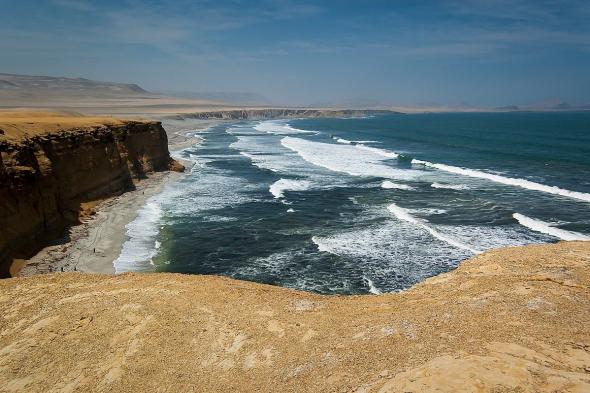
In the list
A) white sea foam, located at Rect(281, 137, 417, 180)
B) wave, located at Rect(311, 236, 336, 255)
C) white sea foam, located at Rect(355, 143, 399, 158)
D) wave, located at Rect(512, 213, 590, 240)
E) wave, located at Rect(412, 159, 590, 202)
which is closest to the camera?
wave, located at Rect(311, 236, 336, 255)

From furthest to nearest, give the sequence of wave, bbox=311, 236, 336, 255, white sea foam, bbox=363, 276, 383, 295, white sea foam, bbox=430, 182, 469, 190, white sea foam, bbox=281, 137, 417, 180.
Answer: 1. white sea foam, bbox=281, 137, 417, 180
2. white sea foam, bbox=430, 182, 469, 190
3. wave, bbox=311, 236, 336, 255
4. white sea foam, bbox=363, 276, 383, 295

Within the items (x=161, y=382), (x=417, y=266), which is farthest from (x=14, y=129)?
(x=417, y=266)

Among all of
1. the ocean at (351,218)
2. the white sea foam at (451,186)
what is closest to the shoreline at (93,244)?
the ocean at (351,218)

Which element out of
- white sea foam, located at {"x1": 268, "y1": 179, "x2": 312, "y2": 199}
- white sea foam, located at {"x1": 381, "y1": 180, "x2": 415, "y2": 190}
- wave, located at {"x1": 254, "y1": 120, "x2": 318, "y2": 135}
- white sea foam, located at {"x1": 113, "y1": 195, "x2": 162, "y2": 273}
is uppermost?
white sea foam, located at {"x1": 381, "y1": 180, "x2": 415, "y2": 190}

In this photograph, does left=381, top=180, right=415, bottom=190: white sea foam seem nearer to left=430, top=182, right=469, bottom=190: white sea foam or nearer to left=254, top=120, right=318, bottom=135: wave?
left=430, top=182, right=469, bottom=190: white sea foam

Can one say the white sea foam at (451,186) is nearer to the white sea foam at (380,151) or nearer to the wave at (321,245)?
the wave at (321,245)

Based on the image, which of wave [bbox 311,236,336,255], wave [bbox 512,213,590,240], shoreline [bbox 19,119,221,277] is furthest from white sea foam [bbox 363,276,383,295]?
wave [bbox 512,213,590,240]

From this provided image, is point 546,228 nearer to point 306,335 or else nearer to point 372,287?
point 372,287
